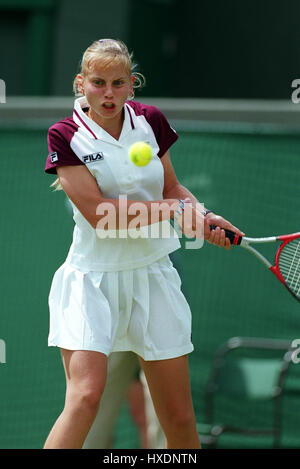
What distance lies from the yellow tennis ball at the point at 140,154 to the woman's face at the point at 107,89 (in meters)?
0.19

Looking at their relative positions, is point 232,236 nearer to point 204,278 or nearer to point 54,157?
point 54,157

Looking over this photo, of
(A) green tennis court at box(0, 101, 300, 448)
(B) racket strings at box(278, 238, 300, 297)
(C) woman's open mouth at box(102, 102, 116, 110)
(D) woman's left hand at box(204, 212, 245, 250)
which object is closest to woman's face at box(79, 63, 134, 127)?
(C) woman's open mouth at box(102, 102, 116, 110)

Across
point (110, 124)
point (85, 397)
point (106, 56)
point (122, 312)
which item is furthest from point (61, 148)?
point (85, 397)

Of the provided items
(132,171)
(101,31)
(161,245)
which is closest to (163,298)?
(161,245)

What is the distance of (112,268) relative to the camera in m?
3.39

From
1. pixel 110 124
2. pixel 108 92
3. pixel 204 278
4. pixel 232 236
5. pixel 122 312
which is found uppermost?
pixel 108 92

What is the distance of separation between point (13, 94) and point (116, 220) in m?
7.26

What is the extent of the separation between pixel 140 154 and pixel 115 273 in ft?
1.50

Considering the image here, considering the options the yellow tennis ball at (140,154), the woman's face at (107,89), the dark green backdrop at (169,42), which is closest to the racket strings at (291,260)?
the yellow tennis ball at (140,154)

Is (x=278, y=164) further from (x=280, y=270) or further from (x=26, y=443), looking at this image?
(x=26, y=443)

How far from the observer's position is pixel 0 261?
4.97 metres

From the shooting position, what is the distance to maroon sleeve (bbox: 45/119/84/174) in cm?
333

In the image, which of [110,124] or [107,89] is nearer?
[107,89]

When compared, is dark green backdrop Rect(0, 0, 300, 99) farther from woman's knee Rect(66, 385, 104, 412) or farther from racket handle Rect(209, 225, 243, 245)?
woman's knee Rect(66, 385, 104, 412)
